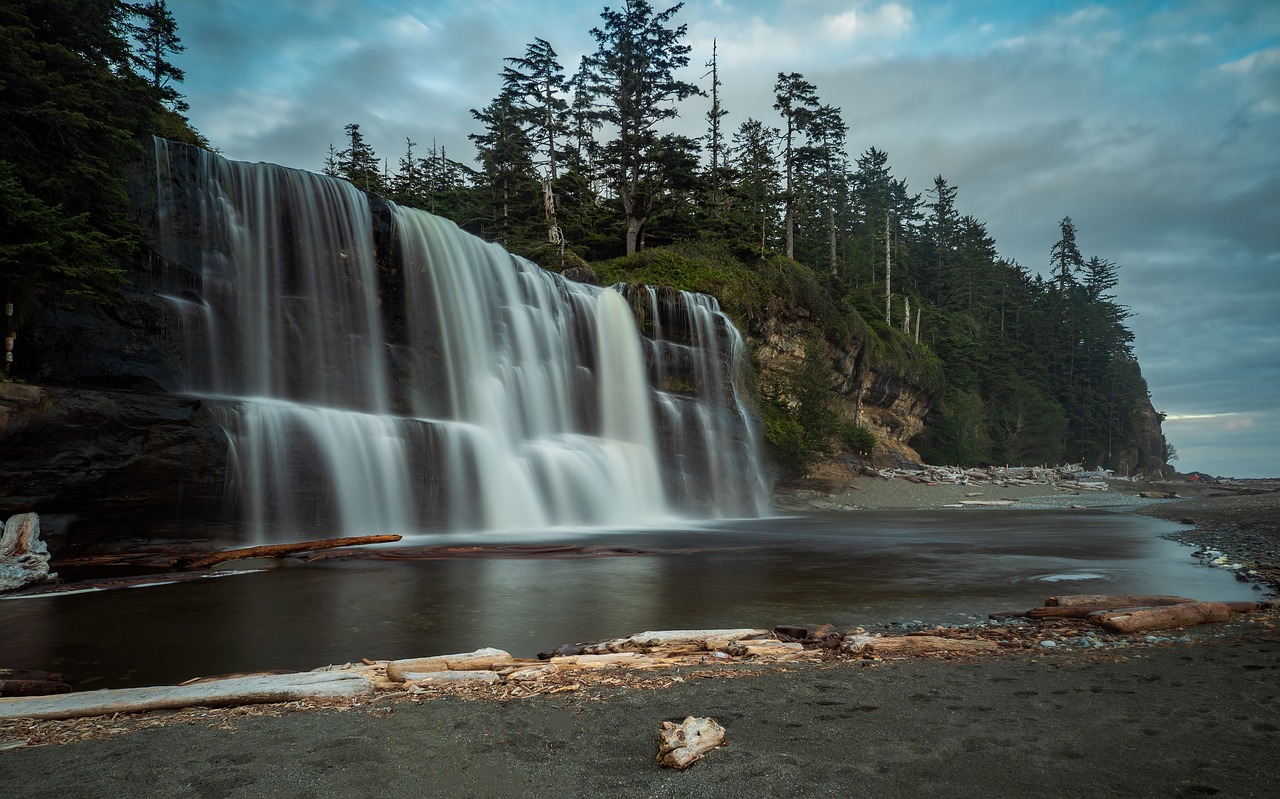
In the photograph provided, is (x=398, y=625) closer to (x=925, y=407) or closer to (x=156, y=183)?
(x=156, y=183)

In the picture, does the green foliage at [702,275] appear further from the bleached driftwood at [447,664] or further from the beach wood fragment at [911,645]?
the bleached driftwood at [447,664]

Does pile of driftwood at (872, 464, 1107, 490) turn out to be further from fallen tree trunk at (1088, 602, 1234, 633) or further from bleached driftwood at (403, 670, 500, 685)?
bleached driftwood at (403, 670, 500, 685)

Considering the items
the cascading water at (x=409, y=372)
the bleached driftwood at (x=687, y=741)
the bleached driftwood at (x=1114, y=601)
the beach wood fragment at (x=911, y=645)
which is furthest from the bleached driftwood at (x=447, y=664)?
the cascading water at (x=409, y=372)

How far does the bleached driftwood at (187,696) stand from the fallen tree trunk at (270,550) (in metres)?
7.57

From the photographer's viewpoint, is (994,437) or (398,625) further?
(994,437)

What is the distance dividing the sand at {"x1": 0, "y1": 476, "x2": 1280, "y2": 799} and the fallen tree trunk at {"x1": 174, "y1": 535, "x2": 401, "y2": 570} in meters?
8.43

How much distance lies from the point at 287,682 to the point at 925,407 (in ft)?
177

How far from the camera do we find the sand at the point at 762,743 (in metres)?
2.94

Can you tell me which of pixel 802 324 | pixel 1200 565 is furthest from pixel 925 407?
pixel 1200 565

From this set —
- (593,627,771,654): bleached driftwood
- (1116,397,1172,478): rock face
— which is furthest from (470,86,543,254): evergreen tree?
(1116,397,1172,478): rock face

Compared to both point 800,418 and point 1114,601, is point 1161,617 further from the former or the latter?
point 800,418

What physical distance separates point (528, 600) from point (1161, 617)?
712cm

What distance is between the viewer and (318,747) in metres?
3.42

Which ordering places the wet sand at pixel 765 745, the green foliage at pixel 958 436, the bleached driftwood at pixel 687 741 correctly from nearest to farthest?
1. the wet sand at pixel 765 745
2. the bleached driftwood at pixel 687 741
3. the green foliage at pixel 958 436
